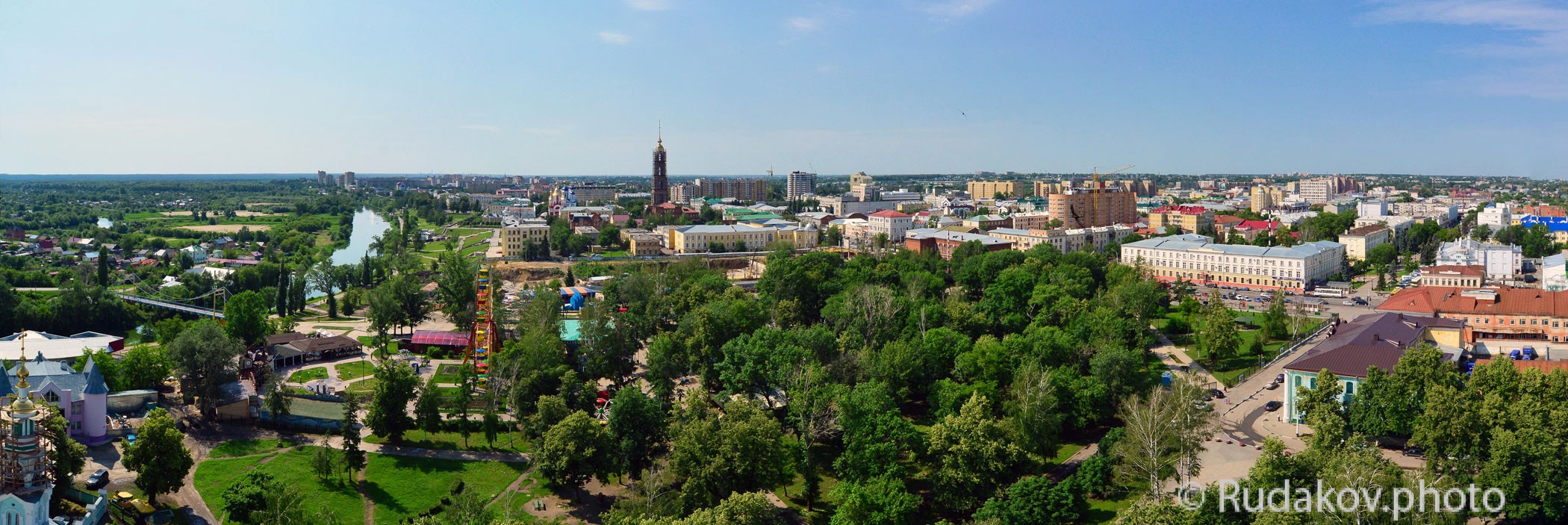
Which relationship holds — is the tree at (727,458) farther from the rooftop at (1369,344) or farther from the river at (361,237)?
the river at (361,237)

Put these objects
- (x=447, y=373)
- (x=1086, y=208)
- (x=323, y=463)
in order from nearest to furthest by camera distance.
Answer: (x=323, y=463), (x=447, y=373), (x=1086, y=208)

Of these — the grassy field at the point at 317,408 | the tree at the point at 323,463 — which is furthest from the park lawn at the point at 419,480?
the grassy field at the point at 317,408

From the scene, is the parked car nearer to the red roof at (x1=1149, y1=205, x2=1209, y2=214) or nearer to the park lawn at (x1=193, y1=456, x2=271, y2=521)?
the park lawn at (x1=193, y1=456, x2=271, y2=521)

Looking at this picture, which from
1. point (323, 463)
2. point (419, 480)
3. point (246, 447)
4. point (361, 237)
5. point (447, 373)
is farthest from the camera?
point (361, 237)

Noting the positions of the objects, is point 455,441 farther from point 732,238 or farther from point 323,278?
point 732,238

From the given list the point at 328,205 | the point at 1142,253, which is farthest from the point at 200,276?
the point at 328,205

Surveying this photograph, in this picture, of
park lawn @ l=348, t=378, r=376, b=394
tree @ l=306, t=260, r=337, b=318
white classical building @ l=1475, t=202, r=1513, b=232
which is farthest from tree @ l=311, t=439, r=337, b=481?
white classical building @ l=1475, t=202, r=1513, b=232

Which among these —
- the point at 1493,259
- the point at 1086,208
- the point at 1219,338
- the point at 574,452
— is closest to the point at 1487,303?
the point at 1219,338
